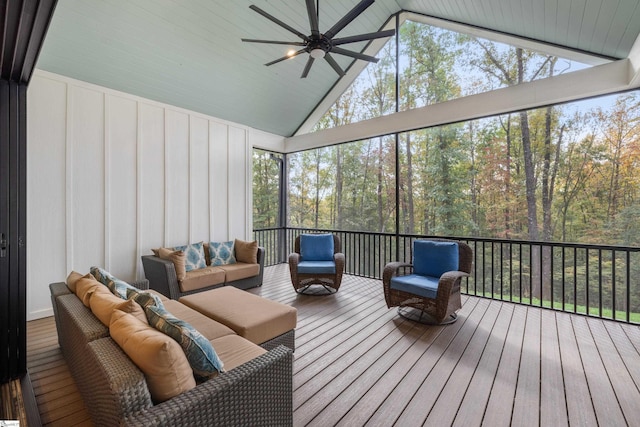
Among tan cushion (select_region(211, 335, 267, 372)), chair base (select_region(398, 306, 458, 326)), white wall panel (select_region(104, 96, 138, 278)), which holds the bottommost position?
chair base (select_region(398, 306, 458, 326))

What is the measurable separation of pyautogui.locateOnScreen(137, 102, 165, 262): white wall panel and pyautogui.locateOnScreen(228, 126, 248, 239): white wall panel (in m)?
1.26

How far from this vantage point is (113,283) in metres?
2.01

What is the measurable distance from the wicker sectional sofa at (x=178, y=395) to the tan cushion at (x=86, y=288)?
102 mm

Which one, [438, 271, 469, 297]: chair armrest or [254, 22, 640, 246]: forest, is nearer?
[438, 271, 469, 297]: chair armrest

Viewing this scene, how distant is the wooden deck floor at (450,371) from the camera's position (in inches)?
66.4

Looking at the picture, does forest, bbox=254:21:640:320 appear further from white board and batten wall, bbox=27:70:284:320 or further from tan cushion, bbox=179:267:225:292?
tan cushion, bbox=179:267:225:292

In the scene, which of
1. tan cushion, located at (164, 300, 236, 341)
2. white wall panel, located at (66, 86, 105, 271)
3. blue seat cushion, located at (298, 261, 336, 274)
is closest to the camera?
tan cushion, located at (164, 300, 236, 341)

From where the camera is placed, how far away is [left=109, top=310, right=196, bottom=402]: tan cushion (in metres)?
1.06

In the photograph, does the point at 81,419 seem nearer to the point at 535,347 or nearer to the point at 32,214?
the point at 32,214

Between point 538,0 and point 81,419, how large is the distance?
17.5ft

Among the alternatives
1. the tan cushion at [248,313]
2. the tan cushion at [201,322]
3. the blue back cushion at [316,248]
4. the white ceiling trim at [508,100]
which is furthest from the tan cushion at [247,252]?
the white ceiling trim at [508,100]

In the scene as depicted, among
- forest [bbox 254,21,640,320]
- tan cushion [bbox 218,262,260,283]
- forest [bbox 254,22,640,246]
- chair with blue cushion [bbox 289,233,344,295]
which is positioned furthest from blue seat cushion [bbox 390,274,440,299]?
tan cushion [bbox 218,262,260,283]

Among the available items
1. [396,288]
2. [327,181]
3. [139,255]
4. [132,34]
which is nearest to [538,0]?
[396,288]

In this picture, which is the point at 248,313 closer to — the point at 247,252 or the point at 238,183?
the point at 247,252
